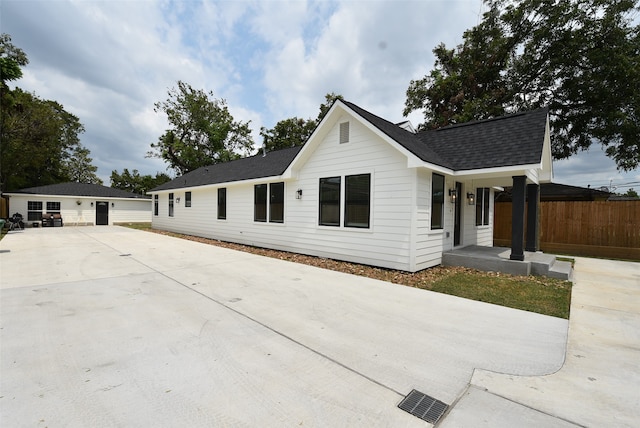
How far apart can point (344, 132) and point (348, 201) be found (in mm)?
1995

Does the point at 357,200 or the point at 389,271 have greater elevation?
the point at 357,200

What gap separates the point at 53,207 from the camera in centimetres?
2084

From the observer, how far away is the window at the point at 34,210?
65.5ft

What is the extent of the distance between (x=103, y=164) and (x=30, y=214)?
1953 centimetres

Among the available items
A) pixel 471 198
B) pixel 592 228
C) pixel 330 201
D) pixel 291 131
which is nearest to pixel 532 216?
pixel 471 198

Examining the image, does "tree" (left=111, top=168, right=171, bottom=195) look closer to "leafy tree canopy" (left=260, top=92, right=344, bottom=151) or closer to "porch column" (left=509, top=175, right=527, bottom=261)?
"leafy tree canopy" (left=260, top=92, right=344, bottom=151)

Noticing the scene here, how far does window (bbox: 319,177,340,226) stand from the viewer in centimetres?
791

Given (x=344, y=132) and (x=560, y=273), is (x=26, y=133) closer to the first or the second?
(x=344, y=132)

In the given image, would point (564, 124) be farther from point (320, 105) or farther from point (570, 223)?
point (320, 105)

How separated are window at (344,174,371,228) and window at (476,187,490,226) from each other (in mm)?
5023

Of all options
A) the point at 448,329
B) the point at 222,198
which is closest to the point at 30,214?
the point at 222,198

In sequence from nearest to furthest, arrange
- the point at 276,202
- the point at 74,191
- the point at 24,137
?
the point at 276,202
the point at 24,137
the point at 74,191

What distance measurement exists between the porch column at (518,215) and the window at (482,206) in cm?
328

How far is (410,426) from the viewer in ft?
6.02
